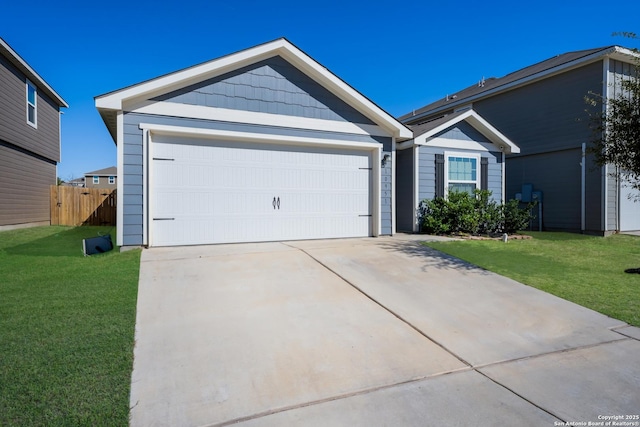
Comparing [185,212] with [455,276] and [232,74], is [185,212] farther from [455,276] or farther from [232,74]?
[455,276]

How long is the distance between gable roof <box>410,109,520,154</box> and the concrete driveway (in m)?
5.26

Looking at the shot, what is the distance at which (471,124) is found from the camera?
10.4 meters

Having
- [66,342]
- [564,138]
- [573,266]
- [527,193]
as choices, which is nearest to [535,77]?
[564,138]

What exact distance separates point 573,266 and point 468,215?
3.22 metres

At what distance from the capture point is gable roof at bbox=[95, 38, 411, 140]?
262 inches

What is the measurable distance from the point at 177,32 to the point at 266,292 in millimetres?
9542

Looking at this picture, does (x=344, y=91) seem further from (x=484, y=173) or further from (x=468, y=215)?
(x=484, y=173)

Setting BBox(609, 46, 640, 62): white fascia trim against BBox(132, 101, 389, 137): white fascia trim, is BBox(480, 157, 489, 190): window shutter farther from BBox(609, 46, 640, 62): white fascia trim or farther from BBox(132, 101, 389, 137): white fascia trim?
BBox(609, 46, 640, 62): white fascia trim

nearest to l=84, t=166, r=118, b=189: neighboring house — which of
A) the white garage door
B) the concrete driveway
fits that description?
the white garage door

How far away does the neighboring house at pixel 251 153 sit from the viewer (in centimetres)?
686

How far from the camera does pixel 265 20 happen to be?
1029 cm

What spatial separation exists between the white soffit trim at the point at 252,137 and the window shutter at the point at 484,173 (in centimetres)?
377

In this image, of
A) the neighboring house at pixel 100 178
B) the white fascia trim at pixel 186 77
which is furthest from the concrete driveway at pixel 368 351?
the neighboring house at pixel 100 178

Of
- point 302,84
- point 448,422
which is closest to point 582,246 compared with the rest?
point 302,84
